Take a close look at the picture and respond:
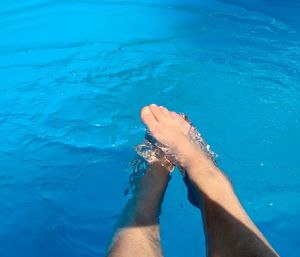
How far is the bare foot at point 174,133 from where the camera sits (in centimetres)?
214

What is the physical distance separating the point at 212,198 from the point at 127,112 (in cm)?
136

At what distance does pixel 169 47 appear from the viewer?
393 cm

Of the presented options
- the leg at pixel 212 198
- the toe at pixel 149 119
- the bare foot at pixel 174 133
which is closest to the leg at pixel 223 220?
the leg at pixel 212 198

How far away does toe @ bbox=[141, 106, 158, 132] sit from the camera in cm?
237

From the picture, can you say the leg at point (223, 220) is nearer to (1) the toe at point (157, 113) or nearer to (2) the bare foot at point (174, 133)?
(2) the bare foot at point (174, 133)

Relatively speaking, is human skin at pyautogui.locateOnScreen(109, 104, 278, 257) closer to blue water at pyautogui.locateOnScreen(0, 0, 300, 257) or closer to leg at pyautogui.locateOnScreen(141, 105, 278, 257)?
leg at pyautogui.locateOnScreen(141, 105, 278, 257)

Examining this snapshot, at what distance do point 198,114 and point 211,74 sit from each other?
0.57m

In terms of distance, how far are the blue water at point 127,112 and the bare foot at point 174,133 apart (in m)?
0.36

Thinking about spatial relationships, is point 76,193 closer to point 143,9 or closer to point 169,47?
point 169,47

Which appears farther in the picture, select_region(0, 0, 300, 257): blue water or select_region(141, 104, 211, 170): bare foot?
select_region(0, 0, 300, 257): blue water

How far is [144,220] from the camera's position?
1.89 meters

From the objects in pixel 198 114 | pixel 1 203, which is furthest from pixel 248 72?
pixel 1 203

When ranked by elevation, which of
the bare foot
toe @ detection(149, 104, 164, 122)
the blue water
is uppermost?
toe @ detection(149, 104, 164, 122)

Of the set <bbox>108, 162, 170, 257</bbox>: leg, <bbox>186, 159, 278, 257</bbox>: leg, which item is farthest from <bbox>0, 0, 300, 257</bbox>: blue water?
<bbox>186, 159, 278, 257</bbox>: leg
